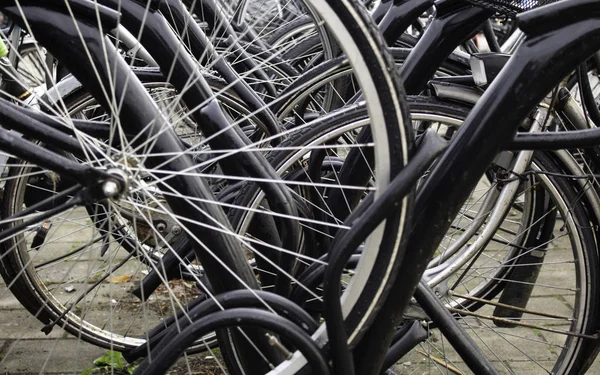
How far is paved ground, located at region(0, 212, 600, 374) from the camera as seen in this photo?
279 cm

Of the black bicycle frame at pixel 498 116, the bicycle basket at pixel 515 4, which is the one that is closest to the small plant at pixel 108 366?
the black bicycle frame at pixel 498 116

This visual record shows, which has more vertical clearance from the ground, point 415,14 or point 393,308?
point 415,14

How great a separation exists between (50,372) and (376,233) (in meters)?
1.75

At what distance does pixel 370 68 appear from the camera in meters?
1.41

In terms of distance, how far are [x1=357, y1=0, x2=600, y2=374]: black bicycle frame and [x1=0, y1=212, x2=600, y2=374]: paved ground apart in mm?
1087

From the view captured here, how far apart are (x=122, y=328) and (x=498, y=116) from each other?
2.06 m

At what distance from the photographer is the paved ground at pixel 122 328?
9.16ft

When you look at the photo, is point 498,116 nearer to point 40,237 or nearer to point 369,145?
point 369,145

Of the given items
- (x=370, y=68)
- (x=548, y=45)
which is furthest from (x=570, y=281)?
(x=370, y=68)

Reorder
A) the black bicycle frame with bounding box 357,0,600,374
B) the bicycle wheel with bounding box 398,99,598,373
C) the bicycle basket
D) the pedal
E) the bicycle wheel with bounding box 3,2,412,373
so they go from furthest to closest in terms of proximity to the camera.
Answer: the pedal, the bicycle wheel with bounding box 398,99,598,373, the bicycle basket, the black bicycle frame with bounding box 357,0,600,374, the bicycle wheel with bounding box 3,2,412,373

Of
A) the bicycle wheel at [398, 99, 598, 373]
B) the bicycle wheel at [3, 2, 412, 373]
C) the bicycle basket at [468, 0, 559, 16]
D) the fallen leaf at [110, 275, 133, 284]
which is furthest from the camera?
the fallen leaf at [110, 275, 133, 284]

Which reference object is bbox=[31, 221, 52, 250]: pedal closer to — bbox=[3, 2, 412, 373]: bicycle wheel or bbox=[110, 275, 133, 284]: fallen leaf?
bbox=[110, 275, 133, 284]: fallen leaf

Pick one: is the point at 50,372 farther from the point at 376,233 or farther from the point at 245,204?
the point at 376,233

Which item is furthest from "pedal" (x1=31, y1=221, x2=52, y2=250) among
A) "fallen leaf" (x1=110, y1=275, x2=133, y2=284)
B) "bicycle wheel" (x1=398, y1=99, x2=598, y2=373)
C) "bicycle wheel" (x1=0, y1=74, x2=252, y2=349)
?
"bicycle wheel" (x1=398, y1=99, x2=598, y2=373)
